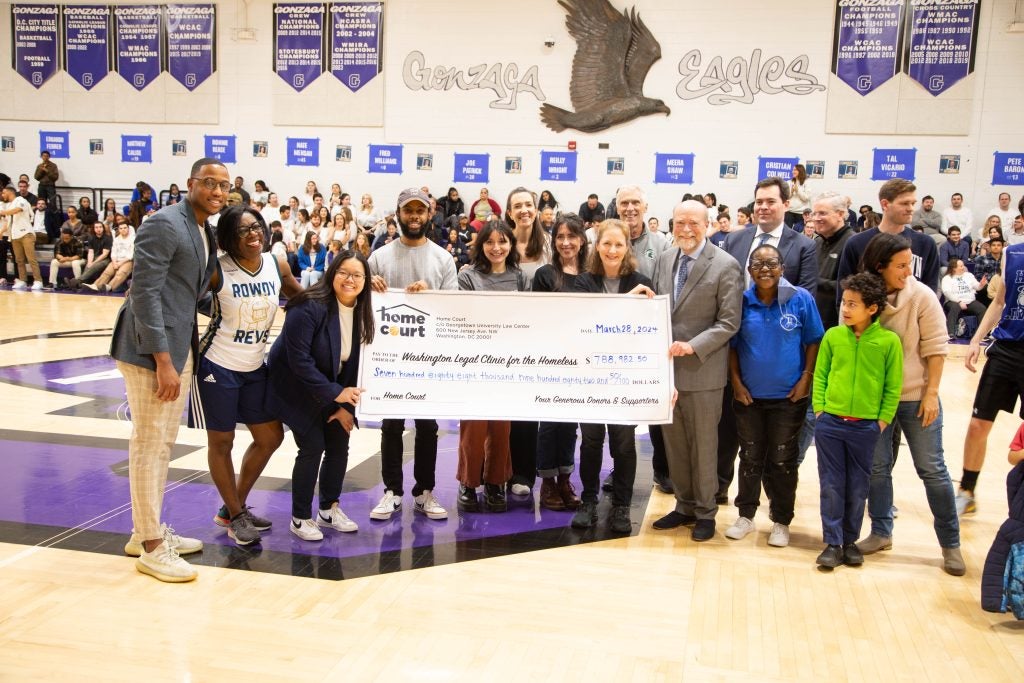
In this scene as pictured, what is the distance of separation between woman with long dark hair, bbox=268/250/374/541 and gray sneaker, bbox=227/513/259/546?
20cm

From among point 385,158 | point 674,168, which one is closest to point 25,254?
point 385,158

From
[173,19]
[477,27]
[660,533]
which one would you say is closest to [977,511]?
[660,533]

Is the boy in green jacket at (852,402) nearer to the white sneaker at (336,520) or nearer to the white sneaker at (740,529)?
the white sneaker at (740,529)

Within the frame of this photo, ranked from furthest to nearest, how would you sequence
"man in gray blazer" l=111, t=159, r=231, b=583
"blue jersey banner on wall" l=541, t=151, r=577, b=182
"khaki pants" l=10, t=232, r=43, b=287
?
"blue jersey banner on wall" l=541, t=151, r=577, b=182
"khaki pants" l=10, t=232, r=43, b=287
"man in gray blazer" l=111, t=159, r=231, b=583

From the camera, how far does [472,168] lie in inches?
640

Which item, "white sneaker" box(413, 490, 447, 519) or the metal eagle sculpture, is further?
the metal eagle sculpture

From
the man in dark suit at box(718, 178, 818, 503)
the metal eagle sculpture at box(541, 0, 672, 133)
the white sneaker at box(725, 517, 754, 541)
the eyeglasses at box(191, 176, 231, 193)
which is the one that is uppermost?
the metal eagle sculpture at box(541, 0, 672, 133)

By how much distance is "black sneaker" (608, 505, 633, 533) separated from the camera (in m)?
4.23

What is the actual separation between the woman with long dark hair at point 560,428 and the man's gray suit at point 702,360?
1.56 feet

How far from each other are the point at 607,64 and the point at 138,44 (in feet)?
31.2

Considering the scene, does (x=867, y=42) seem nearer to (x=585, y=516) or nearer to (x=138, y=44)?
(x=585, y=516)

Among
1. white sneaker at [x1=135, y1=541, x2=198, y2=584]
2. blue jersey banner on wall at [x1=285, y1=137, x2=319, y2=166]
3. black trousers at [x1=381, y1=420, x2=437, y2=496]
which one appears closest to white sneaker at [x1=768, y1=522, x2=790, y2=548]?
black trousers at [x1=381, y1=420, x2=437, y2=496]

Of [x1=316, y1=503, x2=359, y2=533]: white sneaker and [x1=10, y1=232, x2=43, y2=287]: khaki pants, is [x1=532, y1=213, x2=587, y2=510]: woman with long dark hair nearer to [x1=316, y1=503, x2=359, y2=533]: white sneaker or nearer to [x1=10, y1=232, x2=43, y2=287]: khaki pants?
[x1=316, y1=503, x2=359, y2=533]: white sneaker

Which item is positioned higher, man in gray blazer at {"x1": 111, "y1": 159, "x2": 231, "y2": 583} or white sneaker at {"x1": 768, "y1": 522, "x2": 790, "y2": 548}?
man in gray blazer at {"x1": 111, "y1": 159, "x2": 231, "y2": 583}
